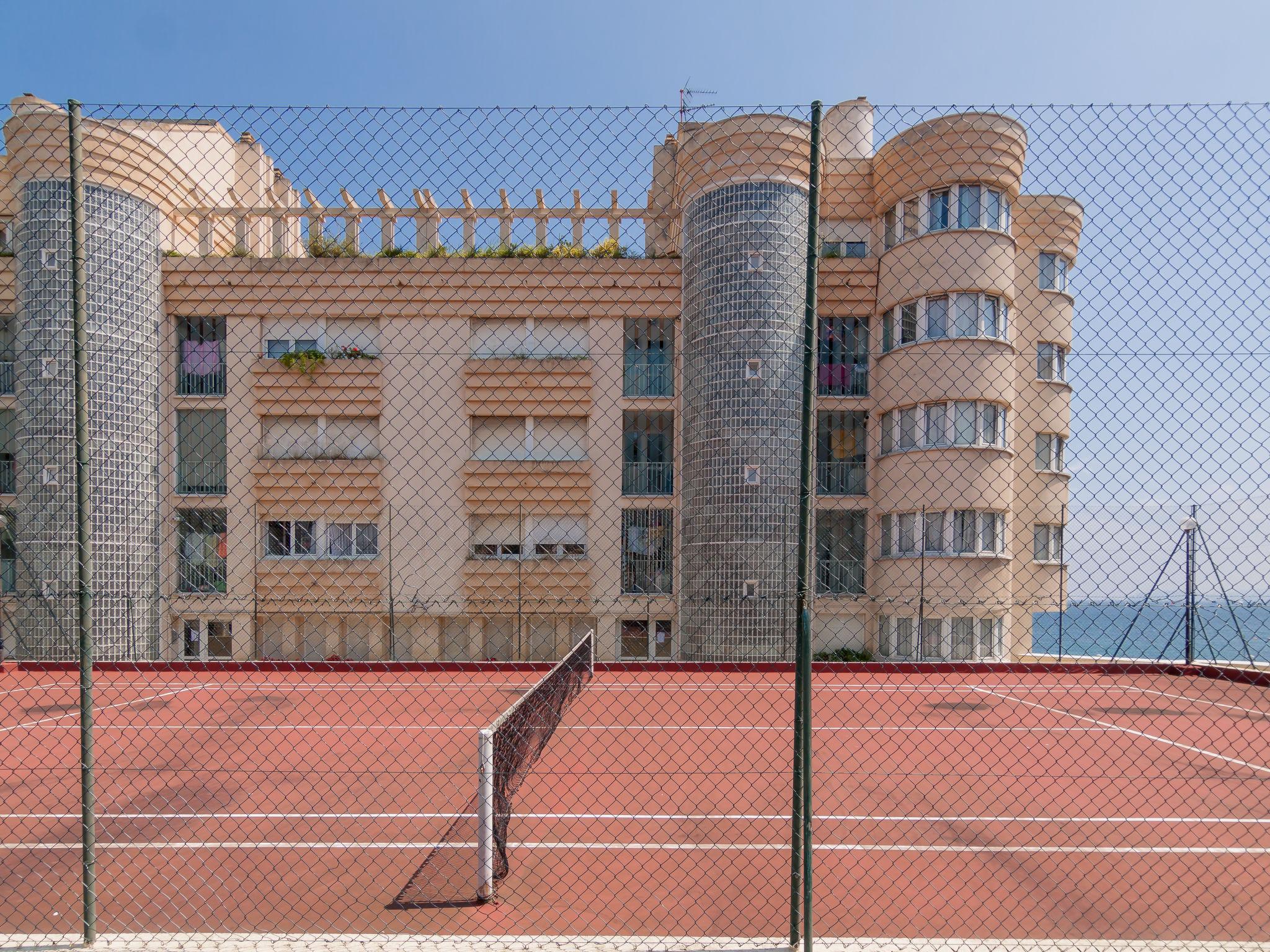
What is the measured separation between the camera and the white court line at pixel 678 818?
739cm

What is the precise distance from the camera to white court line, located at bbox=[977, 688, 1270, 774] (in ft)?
32.6

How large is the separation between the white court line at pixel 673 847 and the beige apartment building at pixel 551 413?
13344 mm

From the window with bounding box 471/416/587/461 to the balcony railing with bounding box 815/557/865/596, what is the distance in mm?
7624

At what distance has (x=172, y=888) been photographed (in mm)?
5488

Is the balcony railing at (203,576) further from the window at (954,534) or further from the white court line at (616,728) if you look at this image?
the window at (954,534)

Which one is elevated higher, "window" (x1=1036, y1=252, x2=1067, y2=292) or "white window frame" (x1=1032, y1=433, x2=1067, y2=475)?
"window" (x1=1036, y1=252, x2=1067, y2=292)

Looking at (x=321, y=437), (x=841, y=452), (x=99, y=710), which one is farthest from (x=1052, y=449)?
(x=99, y=710)

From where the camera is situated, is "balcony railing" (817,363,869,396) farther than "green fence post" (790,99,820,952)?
Yes

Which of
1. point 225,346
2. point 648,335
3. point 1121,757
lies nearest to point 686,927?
point 1121,757

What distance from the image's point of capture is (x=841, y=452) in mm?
23656

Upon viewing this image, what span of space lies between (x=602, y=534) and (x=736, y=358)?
645 cm

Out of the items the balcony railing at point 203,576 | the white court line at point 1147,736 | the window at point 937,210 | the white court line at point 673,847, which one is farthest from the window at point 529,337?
the white court line at point 673,847

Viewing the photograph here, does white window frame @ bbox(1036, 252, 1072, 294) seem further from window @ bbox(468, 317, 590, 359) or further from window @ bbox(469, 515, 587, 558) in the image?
window @ bbox(469, 515, 587, 558)

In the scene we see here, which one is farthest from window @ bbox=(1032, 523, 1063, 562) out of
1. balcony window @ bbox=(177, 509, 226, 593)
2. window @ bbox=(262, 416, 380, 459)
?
balcony window @ bbox=(177, 509, 226, 593)
